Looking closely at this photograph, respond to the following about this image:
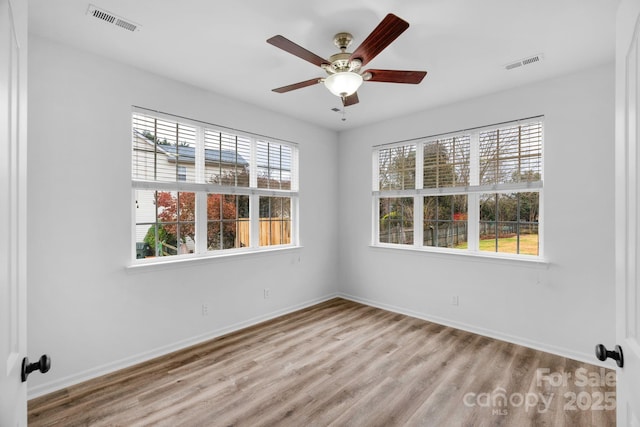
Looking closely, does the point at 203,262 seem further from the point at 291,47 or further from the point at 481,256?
the point at 481,256

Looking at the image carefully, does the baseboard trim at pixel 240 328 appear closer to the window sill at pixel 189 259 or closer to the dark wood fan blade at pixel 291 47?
the window sill at pixel 189 259

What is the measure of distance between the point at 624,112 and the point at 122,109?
11.1 ft

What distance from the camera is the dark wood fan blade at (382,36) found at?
167 cm

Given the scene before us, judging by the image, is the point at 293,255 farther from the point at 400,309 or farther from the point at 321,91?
the point at 321,91

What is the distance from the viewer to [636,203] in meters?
0.89

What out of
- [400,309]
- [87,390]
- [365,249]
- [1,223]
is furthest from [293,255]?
[1,223]

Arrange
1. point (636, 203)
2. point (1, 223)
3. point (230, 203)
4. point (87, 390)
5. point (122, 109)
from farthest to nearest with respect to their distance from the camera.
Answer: point (230, 203) < point (122, 109) < point (87, 390) < point (636, 203) < point (1, 223)

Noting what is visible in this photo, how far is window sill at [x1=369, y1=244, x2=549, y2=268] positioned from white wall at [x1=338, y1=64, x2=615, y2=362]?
A: 3cm

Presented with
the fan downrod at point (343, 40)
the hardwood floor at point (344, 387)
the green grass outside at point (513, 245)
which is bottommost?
the hardwood floor at point (344, 387)

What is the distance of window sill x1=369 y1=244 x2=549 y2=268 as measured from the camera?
10.6ft

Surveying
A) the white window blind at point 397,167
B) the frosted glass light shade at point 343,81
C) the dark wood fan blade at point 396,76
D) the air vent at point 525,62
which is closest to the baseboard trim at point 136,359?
the white window blind at point 397,167

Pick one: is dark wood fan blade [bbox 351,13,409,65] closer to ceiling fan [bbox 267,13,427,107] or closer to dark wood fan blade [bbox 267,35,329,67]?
ceiling fan [bbox 267,13,427,107]

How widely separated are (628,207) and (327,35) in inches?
83.4

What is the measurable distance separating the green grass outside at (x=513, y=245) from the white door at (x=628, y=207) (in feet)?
8.54
